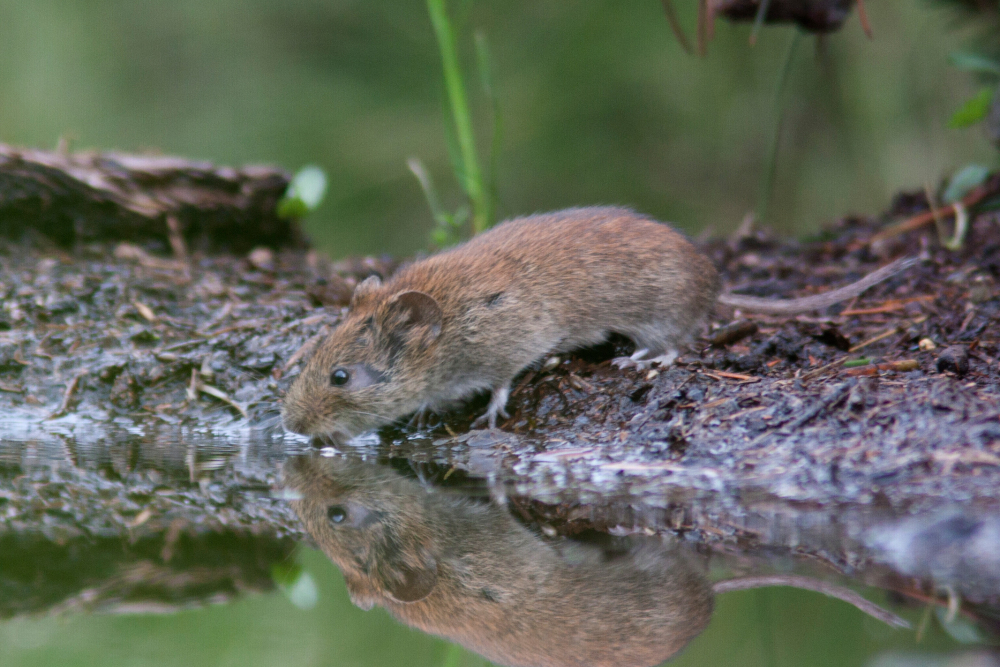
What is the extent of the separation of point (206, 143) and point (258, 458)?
697cm

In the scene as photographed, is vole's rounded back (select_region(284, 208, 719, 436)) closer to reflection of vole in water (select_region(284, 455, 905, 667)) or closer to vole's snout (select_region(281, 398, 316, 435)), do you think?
vole's snout (select_region(281, 398, 316, 435))

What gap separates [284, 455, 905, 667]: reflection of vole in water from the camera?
6.80 feet

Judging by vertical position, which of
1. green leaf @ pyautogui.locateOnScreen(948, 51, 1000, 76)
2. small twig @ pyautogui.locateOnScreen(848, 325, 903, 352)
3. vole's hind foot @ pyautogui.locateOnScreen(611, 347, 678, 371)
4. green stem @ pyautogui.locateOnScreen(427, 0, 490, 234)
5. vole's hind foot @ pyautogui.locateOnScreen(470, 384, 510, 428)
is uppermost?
green leaf @ pyautogui.locateOnScreen(948, 51, 1000, 76)

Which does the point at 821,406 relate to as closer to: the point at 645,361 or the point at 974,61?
the point at 645,361

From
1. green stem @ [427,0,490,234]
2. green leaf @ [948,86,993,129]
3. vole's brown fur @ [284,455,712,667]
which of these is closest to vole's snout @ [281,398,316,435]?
vole's brown fur @ [284,455,712,667]

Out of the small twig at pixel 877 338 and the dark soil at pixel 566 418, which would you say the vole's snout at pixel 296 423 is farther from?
the small twig at pixel 877 338

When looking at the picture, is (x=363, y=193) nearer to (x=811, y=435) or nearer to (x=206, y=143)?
(x=206, y=143)

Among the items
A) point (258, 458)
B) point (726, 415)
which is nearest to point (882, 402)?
point (726, 415)

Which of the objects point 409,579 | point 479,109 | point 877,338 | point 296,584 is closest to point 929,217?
point 877,338

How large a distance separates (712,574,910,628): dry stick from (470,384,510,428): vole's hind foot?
198 centimetres

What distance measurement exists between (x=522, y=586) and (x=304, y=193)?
395 centimetres

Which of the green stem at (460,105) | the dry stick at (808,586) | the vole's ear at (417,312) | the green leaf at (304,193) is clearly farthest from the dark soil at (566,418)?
the green stem at (460,105)

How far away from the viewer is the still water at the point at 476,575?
1.91 m

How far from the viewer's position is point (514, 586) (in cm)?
228
